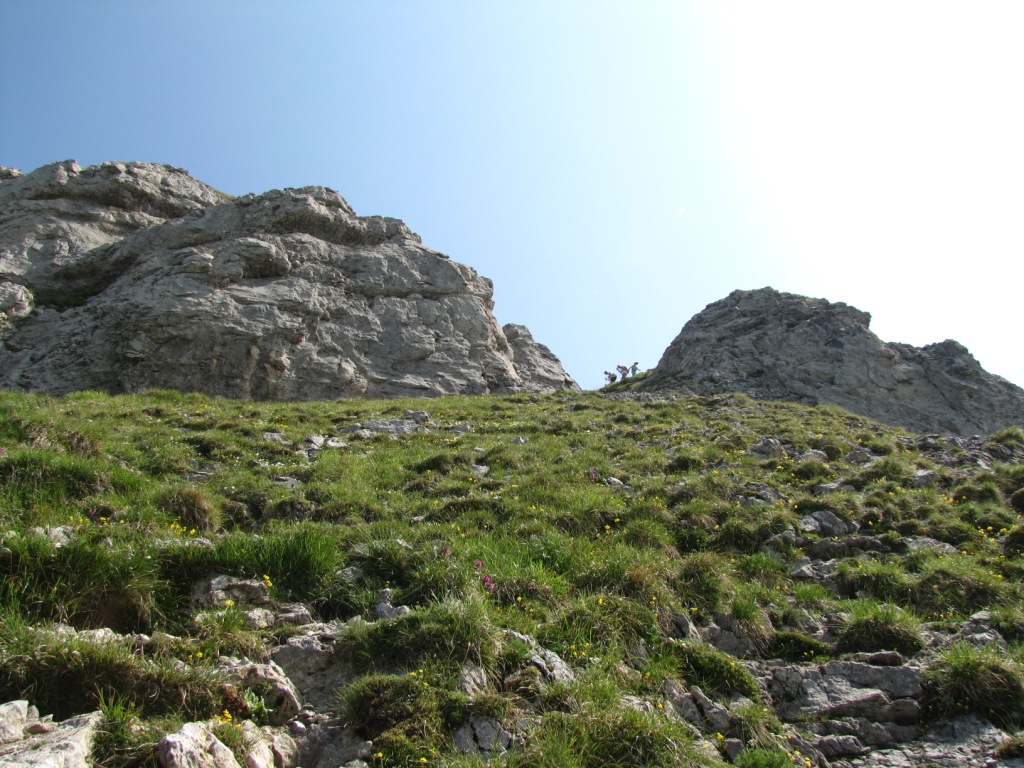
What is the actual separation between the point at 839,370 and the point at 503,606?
102 ft

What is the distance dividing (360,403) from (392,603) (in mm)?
17945

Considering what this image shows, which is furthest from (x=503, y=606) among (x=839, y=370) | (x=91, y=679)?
(x=839, y=370)

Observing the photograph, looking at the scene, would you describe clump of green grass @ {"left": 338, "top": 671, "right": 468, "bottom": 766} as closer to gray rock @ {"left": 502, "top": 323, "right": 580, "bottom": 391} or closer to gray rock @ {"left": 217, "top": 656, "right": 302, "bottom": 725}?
gray rock @ {"left": 217, "top": 656, "right": 302, "bottom": 725}

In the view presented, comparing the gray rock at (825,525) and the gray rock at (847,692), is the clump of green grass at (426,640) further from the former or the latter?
the gray rock at (825,525)

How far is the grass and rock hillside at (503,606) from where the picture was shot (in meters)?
6.26

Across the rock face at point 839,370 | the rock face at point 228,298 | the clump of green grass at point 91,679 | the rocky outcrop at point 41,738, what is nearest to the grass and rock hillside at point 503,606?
the clump of green grass at point 91,679

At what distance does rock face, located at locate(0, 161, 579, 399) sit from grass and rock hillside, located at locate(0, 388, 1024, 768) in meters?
15.7

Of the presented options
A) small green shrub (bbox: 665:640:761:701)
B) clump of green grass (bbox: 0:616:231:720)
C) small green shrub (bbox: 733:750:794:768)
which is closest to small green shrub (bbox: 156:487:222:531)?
clump of green grass (bbox: 0:616:231:720)

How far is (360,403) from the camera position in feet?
84.9

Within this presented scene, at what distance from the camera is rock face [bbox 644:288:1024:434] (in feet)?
108

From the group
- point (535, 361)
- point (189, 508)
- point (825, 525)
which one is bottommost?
point (189, 508)

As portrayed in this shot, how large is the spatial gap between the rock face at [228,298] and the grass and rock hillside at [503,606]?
1571cm

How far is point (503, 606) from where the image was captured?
Answer: 342 inches

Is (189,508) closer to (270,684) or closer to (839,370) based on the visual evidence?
(270,684)
